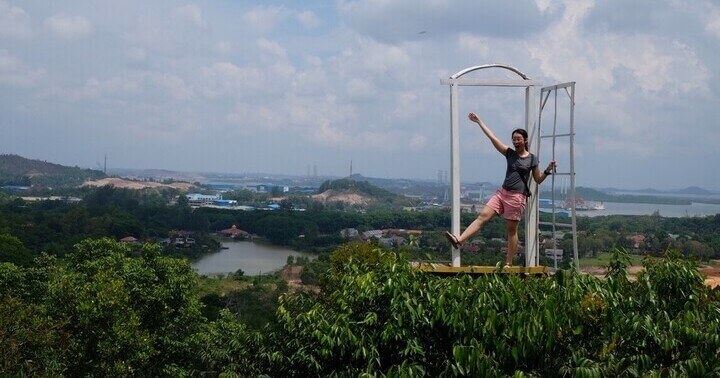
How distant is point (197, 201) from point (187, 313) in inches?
4439

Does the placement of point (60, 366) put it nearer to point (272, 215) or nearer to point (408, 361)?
point (408, 361)

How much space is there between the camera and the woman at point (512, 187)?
5.96 m

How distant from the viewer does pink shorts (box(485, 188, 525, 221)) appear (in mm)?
6004

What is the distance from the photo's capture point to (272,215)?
91125 mm

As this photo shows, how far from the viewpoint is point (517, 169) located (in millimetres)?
5949

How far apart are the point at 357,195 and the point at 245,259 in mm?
72622

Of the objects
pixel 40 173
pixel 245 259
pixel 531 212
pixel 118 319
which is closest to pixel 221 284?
pixel 245 259

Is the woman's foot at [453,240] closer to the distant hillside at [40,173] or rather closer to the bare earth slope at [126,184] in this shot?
the bare earth slope at [126,184]

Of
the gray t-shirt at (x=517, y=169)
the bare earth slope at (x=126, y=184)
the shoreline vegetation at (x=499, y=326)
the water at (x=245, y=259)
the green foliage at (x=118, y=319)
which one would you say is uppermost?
the gray t-shirt at (x=517, y=169)

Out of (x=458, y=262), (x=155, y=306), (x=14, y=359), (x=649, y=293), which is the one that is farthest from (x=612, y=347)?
(x=155, y=306)

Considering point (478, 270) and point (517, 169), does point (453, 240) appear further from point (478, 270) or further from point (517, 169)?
point (517, 169)

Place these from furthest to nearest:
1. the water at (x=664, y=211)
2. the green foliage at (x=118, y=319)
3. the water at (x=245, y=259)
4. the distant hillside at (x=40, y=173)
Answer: the distant hillside at (x=40, y=173) → the water at (x=664, y=211) → the water at (x=245, y=259) → the green foliage at (x=118, y=319)

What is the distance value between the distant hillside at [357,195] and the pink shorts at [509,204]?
386ft

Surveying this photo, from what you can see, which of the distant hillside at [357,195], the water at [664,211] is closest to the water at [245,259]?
the water at [664,211]
